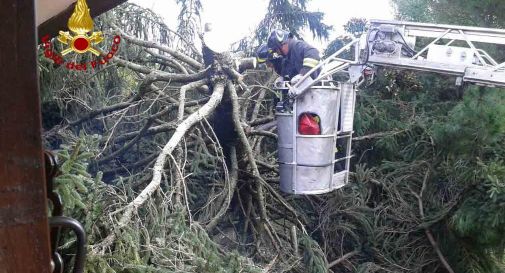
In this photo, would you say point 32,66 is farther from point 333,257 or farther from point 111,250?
point 333,257

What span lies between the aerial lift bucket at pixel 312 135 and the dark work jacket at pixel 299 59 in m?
0.22

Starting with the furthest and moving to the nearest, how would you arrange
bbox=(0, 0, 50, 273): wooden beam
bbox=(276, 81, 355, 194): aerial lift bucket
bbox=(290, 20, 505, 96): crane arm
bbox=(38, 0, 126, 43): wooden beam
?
bbox=(276, 81, 355, 194): aerial lift bucket, bbox=(290, 20, 505, 96): crane arm, bbox=(38, 0, 126, 43): wooden beam, bbox=(0, 0, 50, 273): wooden beam

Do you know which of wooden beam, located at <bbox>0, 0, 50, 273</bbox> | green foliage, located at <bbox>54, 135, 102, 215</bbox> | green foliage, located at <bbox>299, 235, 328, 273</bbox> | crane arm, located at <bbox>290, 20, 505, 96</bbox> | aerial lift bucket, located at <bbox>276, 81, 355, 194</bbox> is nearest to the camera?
wooden beam, located at <bbox>0, 0, 50, 273</bbox>

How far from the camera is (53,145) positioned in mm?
4969

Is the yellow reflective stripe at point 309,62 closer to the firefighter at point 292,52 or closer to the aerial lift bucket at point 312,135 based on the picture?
the firefighter at point 292,52

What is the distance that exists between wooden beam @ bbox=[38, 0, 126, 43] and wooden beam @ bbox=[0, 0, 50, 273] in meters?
0.78

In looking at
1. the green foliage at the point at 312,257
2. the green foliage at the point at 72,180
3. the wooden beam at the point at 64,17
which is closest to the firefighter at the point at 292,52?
the green foliage at the point at 312,257

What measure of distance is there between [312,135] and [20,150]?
3859 millimetres

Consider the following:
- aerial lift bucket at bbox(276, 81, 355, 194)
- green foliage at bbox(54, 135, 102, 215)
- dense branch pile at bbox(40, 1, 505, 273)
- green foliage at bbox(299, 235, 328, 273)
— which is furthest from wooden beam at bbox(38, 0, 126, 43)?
green foliage at bbox(299, 235, 328, 273)

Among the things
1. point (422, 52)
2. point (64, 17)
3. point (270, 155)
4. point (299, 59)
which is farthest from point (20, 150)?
point (270, 155)

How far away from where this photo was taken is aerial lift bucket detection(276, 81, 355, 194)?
4.43 m

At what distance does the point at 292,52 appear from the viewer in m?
4.94

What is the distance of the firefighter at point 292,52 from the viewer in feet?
15.6

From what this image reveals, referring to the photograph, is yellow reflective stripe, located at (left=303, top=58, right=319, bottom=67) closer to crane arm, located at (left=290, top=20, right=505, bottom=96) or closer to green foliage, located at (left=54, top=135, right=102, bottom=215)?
crane arm, located at (left=290, top=20, right=505, bottom=96)
